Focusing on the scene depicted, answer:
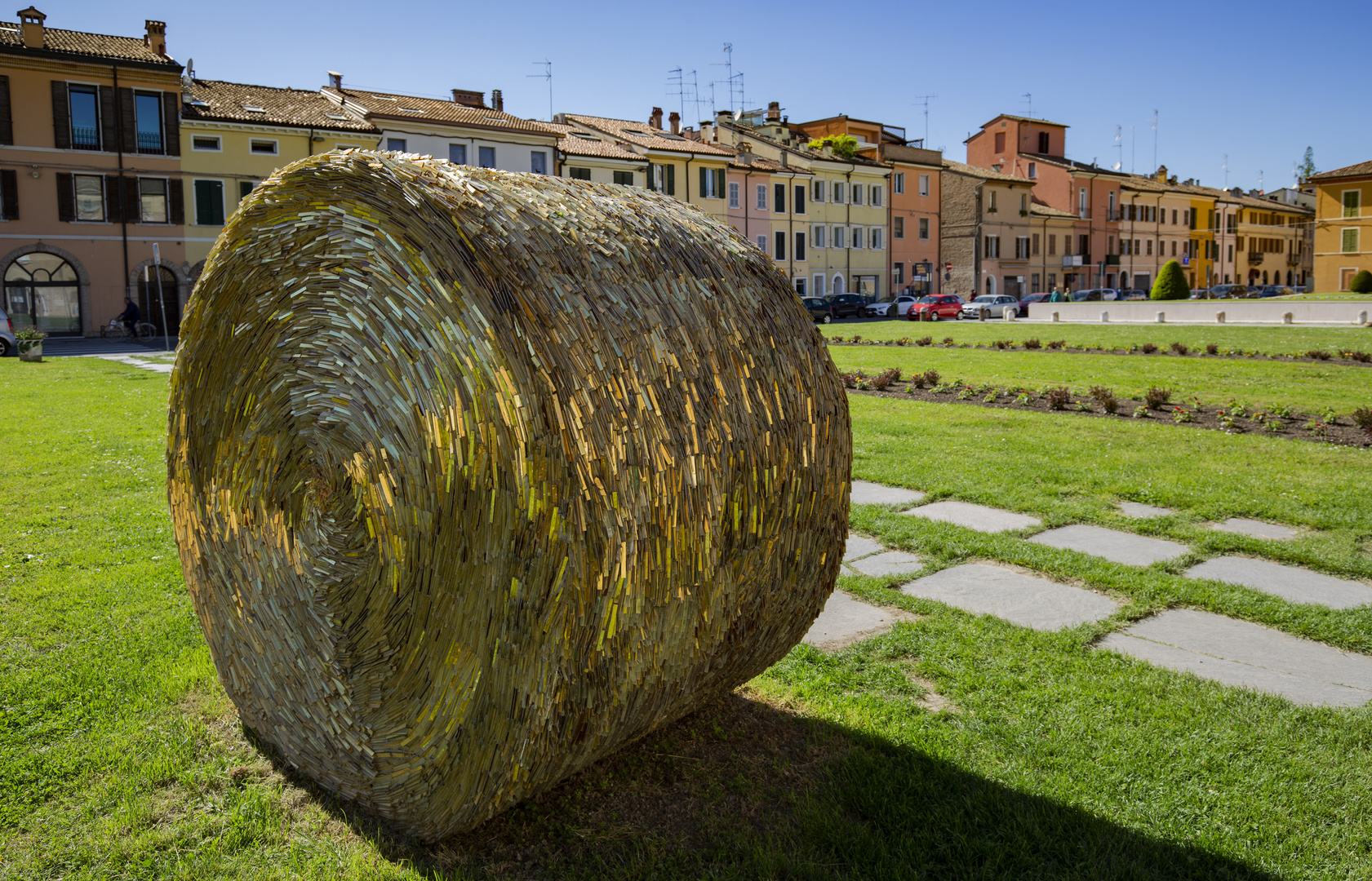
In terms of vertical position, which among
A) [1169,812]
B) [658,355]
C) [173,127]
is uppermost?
[173,127]

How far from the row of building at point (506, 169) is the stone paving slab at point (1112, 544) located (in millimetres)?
Result: 23327

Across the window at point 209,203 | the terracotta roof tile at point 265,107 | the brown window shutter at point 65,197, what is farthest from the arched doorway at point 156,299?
the terracotta roof tile at point 265,107

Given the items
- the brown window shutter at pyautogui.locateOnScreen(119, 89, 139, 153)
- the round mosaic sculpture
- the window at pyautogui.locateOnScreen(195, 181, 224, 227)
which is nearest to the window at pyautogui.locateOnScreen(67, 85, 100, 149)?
the brown window shutter at pyautogui.locateOnScreen(119, 89, 139, 153)

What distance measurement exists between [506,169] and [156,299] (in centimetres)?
1764

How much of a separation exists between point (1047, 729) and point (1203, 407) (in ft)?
34.9

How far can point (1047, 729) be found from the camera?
386cm

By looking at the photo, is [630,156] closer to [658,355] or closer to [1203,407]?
[1203,407]

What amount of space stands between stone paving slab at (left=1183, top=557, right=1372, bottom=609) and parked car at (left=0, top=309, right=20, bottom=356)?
28555 mm

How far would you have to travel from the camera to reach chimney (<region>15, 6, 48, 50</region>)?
35656 millimetres

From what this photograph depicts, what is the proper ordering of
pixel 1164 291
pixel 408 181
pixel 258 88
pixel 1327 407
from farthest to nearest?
pixel 1164 291 → pixel 258 88 → pixel 1327 407 → pixel 408 181

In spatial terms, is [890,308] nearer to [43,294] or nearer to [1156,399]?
[43,294]

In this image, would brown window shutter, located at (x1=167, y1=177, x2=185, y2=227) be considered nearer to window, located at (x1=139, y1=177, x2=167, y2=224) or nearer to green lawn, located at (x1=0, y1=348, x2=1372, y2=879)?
window, located at (x1=139, y1=177, x2=167, y2=224)

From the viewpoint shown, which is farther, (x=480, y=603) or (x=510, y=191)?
(x=510, y=191)

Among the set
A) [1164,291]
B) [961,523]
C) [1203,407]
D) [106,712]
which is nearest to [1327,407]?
[1203,407]
